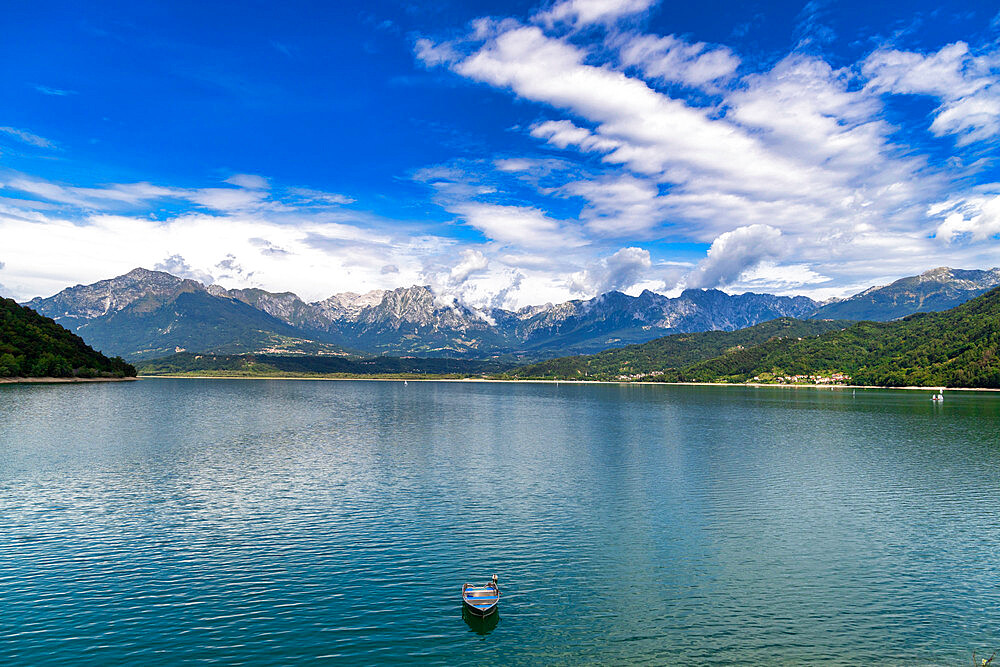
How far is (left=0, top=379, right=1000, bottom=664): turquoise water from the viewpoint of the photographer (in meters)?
29.0

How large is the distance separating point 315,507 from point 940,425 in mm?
149944

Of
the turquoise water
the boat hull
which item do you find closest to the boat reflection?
the boat hull

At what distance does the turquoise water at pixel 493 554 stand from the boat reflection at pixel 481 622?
38 cm

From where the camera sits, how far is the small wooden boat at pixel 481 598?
3106 cm

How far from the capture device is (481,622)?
1224 inches

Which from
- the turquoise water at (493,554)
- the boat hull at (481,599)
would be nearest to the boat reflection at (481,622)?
the boat hull at (481,599)

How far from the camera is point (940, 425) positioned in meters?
133

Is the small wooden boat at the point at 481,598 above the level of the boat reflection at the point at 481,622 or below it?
above

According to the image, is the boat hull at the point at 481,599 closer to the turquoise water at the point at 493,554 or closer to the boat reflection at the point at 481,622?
the boat reflection at the point at 481,622

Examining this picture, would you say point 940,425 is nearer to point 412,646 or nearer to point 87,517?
point 412,646

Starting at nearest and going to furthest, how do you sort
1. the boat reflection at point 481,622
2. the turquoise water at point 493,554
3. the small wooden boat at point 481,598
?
the turquoise water at point 493,554 → the boat reflection at point 481,622 → the small wooden boat at point 481,598

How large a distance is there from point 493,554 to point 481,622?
429 inches

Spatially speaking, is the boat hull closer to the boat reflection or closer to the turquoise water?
the boat reflection

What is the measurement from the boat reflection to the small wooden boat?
0.88 feet
